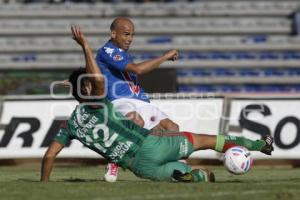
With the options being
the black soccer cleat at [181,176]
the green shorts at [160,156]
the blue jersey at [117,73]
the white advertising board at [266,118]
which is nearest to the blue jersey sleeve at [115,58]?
the blue jersey at [117,73]

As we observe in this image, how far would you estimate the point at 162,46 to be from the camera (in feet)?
94.3

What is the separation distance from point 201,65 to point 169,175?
17.8 metres

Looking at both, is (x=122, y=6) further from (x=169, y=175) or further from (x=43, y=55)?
(x=169, y=175)

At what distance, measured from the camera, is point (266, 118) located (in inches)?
701

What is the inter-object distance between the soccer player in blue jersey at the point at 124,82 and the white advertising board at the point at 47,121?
226 inches

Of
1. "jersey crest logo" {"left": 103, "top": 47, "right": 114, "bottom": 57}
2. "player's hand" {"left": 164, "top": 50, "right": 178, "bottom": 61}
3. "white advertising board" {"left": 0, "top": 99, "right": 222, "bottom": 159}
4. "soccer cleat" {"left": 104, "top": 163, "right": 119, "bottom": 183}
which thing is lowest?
"white advertising board" {"left": 0, "top": 99, "right": 222, "bottom": 159}

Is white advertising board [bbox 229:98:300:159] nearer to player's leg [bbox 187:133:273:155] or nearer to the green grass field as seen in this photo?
player's leg [bbox 187:133:273:155]

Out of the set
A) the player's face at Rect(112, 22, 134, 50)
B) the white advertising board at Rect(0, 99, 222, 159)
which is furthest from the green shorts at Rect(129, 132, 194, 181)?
the white advertising board at Rect(0, 99, 222, 159)

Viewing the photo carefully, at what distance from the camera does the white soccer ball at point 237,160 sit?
10711mm

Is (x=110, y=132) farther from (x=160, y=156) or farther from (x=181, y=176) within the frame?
(x=181, y=176)

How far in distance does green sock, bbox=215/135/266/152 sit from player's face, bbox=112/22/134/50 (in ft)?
6.52

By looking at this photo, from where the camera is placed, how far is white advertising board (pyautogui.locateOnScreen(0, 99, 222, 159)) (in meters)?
17.9

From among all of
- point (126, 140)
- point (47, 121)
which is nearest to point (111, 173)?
point (126, 140)

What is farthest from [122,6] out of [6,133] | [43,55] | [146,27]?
[6,133]
